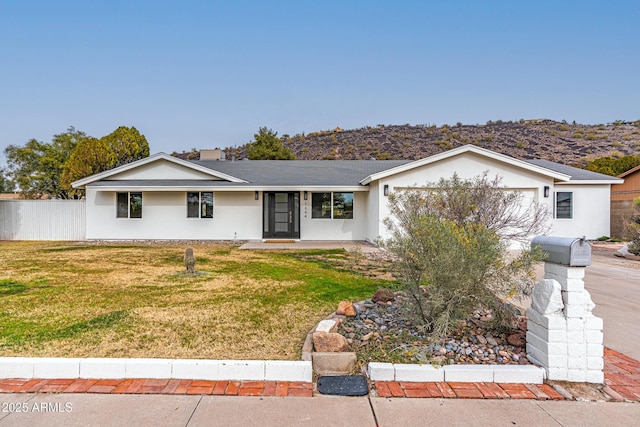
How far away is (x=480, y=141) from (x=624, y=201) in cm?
3078

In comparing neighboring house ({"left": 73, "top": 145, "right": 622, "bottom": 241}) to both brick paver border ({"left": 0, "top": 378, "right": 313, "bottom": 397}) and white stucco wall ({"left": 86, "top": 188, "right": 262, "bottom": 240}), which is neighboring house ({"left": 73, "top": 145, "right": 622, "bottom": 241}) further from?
brick paver border ({"left": 0, "top": 378, "right": 313, "bottom": 397})

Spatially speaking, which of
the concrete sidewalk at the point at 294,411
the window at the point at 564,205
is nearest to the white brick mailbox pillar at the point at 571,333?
the concrete sidewalk at the point at 294,411

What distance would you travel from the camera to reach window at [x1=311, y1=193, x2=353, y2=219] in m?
15.3

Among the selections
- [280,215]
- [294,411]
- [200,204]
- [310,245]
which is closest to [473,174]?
[310,245]

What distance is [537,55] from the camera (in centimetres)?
2192

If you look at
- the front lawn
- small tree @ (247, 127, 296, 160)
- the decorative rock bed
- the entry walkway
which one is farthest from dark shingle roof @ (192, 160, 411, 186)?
small tree @ (247, 127, 296, 160)

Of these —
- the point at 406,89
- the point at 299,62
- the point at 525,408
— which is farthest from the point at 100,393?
the point at 406,89

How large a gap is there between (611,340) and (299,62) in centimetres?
2148

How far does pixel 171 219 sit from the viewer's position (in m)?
15.3

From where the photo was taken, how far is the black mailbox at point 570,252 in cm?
321

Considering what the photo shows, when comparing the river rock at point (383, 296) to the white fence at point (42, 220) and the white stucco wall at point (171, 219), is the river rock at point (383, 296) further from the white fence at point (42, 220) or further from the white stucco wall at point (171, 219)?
the white fence at point (42, 220)

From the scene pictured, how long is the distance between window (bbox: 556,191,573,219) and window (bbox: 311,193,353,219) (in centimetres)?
869

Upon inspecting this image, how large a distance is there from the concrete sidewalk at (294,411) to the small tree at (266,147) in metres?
30.0

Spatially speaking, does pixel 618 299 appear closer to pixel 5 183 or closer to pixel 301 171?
pixel 301 171
